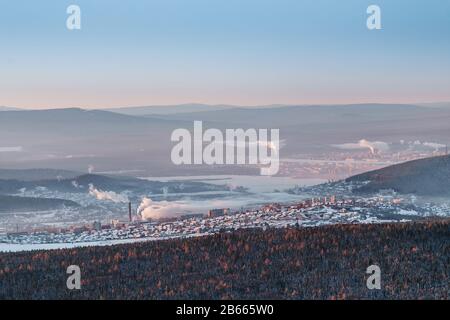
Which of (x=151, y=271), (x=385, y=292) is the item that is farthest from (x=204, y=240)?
(x=385, y=292)

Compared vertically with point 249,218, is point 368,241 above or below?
above

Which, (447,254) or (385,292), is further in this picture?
(447,254)

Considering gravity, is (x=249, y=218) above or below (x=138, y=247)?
below

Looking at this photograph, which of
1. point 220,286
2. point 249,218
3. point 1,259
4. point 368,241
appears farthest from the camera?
point 249,218

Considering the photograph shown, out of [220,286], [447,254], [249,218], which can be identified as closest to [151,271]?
[220,286]
